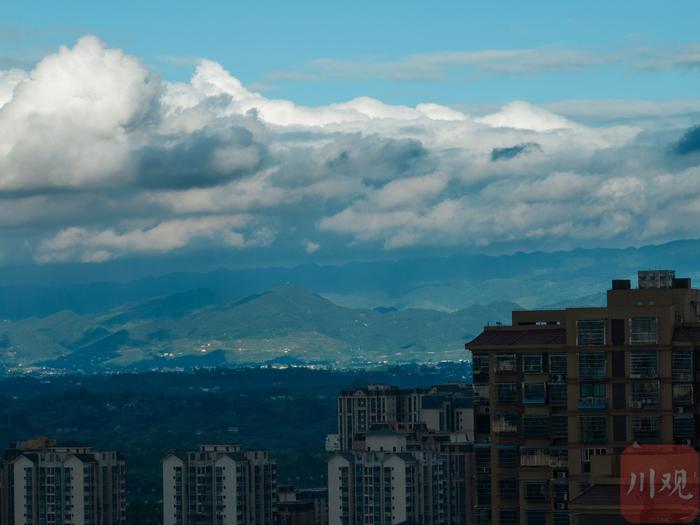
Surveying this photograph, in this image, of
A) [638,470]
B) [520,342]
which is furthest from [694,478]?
[520,342]

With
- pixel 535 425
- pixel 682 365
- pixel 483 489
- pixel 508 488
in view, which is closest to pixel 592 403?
pixel 682 365

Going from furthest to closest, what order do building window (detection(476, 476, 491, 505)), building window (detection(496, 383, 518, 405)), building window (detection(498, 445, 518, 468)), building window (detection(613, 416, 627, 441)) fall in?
building window (detection(476, 476, 491, 505)) → building window (detection(496, 383, 518, 405)) → building window (detection(498, 445, 518, 468)) → building window (detection(613, 416, 627, 441))

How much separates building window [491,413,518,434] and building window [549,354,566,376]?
3.82 metres

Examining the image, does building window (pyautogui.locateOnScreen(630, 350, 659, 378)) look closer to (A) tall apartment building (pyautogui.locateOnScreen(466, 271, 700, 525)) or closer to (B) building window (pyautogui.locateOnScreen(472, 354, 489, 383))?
(A) tall apartment building (pyautogui.locateOnScreen(466, 271, 700, 525))

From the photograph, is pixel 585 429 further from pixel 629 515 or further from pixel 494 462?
pixel 629 515

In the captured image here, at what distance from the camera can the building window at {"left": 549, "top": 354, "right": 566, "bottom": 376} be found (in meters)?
95.0

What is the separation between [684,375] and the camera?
9206 centimetres

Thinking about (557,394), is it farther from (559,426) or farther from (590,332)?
(590,332)

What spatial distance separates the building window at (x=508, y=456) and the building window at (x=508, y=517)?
2.16 meters

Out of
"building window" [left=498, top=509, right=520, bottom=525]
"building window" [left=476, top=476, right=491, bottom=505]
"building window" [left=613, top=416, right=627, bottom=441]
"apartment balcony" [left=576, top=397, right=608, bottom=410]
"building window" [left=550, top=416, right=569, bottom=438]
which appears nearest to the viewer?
"building window" [left=613, top=416, right=627, bottom=441]

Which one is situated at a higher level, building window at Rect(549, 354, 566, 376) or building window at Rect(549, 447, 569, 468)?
building window at Rect(549, 354, 566, 376)

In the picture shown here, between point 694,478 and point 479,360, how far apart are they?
3031 centimetres

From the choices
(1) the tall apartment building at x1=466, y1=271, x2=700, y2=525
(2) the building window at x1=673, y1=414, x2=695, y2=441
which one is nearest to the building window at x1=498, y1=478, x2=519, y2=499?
(1) the tall apartment building at x1=466, y1=271, x2=700, y2=525

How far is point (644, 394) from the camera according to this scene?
91.9 metres
